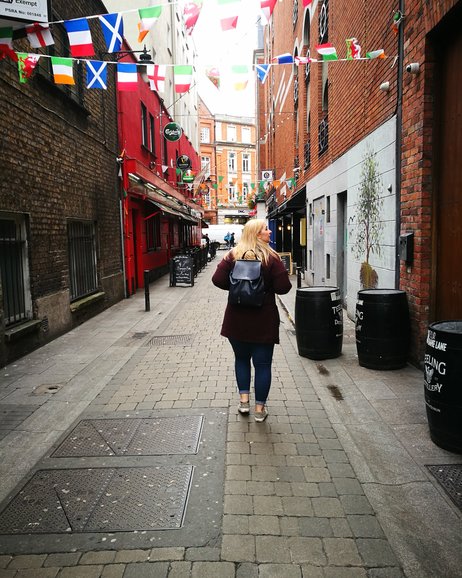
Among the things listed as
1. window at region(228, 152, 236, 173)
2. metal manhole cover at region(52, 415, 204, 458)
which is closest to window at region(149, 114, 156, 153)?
metal manhole cover at region(52, 415, 204, 458)

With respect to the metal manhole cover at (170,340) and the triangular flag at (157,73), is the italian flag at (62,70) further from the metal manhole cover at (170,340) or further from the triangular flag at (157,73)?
the metal manhole cover at (170,340)

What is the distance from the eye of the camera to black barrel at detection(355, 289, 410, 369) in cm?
559

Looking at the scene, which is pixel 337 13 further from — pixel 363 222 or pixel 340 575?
pixel 340 575

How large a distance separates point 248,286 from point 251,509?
1.82 m

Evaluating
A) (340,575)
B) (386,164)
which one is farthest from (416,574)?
(386,164)

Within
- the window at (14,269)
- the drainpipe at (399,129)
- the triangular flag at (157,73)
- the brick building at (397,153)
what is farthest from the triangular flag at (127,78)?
the drainpipe at (399,129)

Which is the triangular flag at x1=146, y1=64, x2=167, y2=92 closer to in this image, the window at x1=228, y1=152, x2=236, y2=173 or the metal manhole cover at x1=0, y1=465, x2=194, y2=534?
the metal manhole cover at x1=0, y1=465, x2=194, y2=534

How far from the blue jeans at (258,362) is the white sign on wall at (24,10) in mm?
3948

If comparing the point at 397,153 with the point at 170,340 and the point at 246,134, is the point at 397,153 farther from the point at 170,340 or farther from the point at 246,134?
the point at 246,134

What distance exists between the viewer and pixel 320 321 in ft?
20.4

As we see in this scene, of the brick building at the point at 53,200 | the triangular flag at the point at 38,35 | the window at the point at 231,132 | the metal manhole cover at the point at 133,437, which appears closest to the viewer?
the metal manhole cover at the point at 133,437

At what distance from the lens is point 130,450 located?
386 cm

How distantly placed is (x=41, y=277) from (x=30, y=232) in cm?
83

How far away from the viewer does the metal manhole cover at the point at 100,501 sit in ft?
9.45
